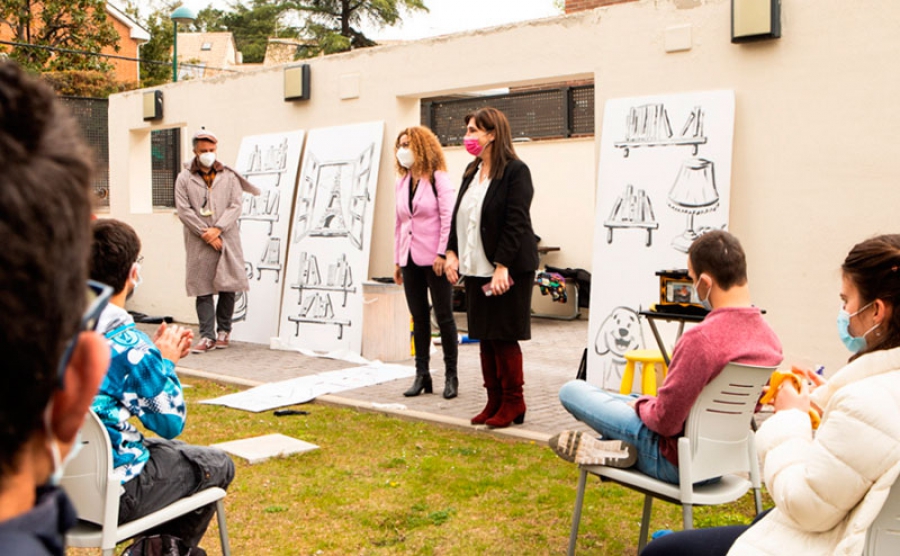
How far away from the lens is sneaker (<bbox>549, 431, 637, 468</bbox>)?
319 cm

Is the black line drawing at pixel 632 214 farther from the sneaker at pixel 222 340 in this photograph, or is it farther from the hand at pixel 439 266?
the sneaker at pixel 222 340

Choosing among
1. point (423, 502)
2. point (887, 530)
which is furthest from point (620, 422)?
point (423, 502)

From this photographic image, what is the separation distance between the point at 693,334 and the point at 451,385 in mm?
4018

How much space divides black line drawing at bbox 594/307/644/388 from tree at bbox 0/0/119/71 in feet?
71.2

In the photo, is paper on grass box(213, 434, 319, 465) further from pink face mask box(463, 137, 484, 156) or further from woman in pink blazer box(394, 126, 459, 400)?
pink face mask box(463, 137, 484, 156)

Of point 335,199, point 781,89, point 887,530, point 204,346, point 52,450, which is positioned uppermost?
point 781,89

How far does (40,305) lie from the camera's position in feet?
2.36

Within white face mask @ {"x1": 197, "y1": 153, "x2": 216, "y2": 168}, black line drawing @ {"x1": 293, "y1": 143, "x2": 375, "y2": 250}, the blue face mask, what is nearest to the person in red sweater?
the blue face mask

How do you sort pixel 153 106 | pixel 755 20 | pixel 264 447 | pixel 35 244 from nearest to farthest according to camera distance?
pixel 35 244 → pixel 264 447 → pixel 755 20 → pixel 153 106

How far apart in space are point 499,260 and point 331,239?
14.2 ft

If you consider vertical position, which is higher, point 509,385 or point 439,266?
point 439,266

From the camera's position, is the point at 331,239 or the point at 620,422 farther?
the point at 331,239

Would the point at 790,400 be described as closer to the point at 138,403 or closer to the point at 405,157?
the point at 138,403

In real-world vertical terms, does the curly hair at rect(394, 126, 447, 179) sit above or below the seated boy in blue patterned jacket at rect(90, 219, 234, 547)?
above
